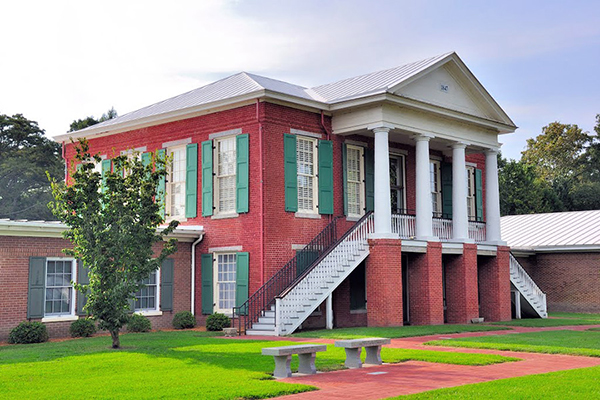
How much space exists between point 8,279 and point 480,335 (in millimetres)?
12412

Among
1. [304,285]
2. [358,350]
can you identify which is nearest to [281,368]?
[358,350]

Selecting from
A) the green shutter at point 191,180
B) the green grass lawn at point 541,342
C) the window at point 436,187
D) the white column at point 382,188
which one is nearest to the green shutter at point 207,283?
the green shutter at point 191,180

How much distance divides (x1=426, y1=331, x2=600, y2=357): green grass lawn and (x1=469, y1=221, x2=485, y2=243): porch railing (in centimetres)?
831

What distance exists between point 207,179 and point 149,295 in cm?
419

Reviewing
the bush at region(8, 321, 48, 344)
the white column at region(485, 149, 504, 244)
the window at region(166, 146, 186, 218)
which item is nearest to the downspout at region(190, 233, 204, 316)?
the window at region(166, 146, 186, 218)

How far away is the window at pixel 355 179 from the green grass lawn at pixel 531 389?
14410 mm

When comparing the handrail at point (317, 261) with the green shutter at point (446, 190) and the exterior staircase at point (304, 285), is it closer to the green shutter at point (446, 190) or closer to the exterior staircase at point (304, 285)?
the exterior staircase at point (304, 285)

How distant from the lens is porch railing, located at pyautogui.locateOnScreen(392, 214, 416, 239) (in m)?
25.0

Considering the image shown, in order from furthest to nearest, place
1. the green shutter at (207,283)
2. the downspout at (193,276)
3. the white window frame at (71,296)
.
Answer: the downspout at (193,276) < the green shutter at (207,283) < the white window frame at (71,296)

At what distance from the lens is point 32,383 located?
36.0 ft

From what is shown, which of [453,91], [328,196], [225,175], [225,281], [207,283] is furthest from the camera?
[453,91]

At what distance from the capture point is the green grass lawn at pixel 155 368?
10.1m

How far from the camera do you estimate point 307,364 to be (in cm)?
1216

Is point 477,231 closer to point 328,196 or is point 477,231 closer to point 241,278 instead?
point 328,196
